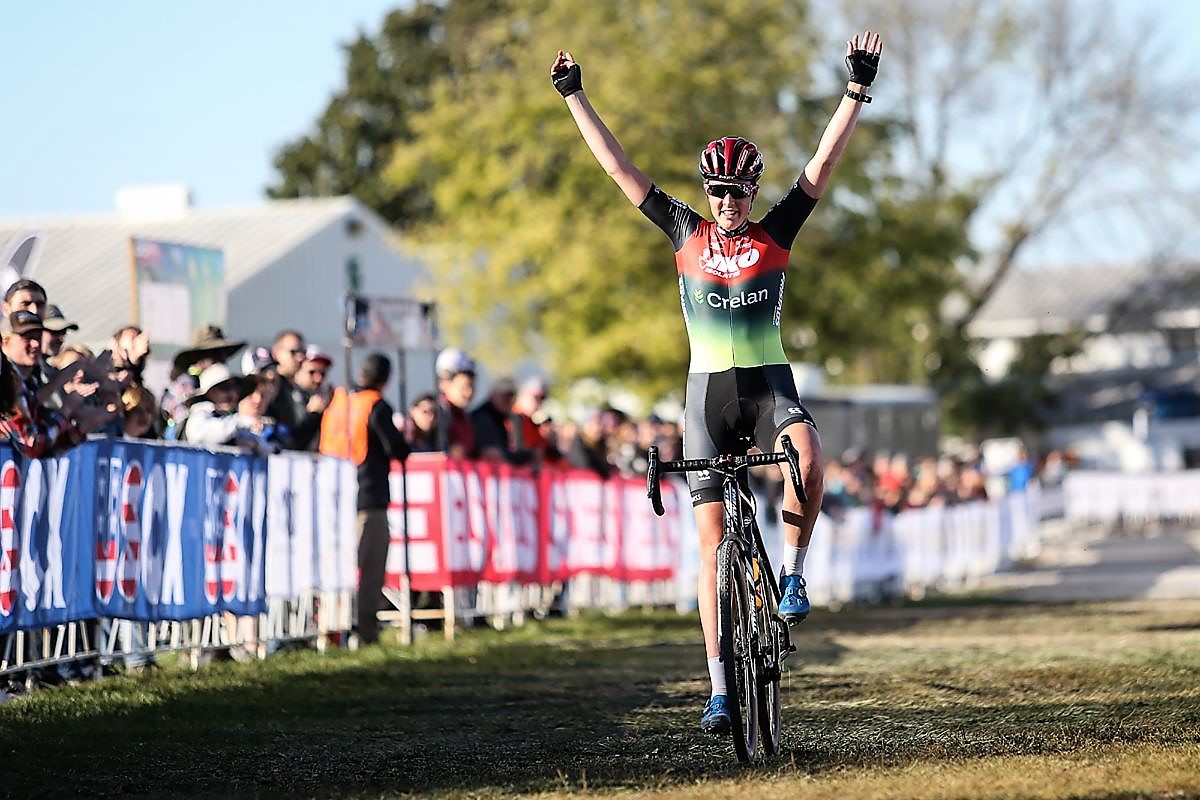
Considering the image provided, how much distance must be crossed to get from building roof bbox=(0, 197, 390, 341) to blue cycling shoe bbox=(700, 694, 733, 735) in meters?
36.3

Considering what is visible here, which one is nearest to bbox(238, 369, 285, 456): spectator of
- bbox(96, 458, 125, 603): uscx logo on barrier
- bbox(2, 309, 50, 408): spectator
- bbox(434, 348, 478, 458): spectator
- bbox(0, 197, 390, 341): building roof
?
bbox(96, 458, 125, 603): uscx logo on barrier

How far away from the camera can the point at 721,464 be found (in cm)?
809

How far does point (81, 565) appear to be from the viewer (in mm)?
10969

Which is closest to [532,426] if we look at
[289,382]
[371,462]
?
[289,382]

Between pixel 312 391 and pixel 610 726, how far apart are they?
7.26 m

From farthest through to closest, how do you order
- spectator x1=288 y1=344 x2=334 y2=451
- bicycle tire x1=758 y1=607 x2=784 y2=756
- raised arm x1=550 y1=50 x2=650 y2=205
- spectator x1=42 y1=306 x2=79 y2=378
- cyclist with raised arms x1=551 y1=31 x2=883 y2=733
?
Answer: spectator x1=288 y1=344 x2=334 y2=451 < spectator x1=42 y1=306 x2=79 y2=378 < raised arm x1=550 y1=50 x2=650 y2=205 < cyclist with raised arms x1=551 y1=31 x2=883 y2=733 < bicycle tire x1=758 y1=607 x2=784 y2=756

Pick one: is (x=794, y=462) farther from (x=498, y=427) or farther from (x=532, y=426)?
(x=532, y=426)

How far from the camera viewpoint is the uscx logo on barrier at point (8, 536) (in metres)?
10.0

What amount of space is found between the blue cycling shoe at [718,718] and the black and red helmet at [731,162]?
2.05 metres

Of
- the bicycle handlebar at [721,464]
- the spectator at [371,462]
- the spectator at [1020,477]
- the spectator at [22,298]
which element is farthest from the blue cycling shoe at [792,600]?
the spectator at [1020,477]

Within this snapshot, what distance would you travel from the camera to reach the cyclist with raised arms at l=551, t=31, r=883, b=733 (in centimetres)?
826

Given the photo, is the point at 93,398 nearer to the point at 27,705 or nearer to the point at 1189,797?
the point at 27,705

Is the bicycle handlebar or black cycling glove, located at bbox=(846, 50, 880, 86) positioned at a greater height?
black cycling glove, located at bbox=(846, 50, 880, 86)

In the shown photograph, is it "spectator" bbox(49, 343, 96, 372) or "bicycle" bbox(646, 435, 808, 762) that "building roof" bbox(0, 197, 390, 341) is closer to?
"spectator" bbox(49, 343, 96, 372)
